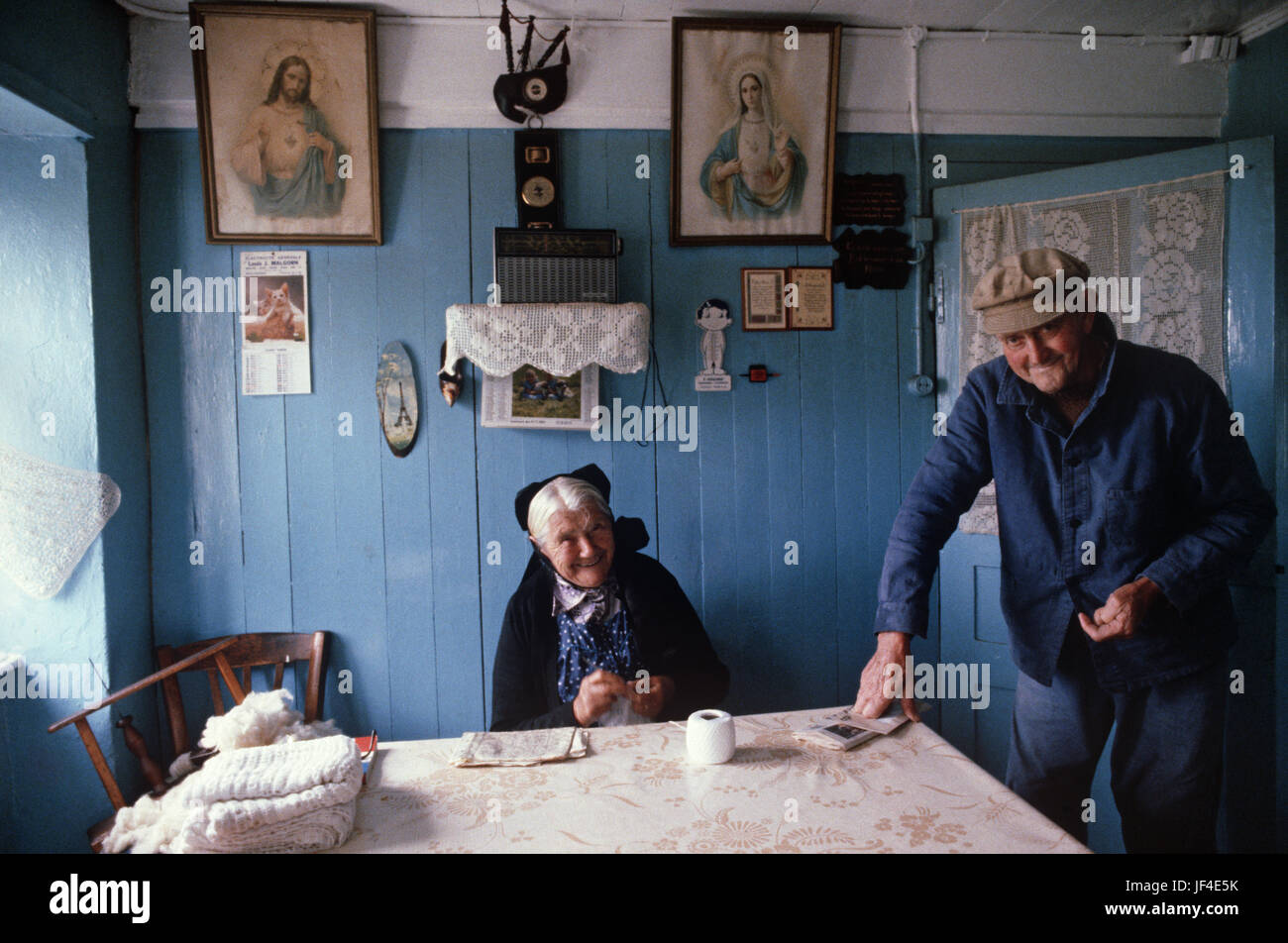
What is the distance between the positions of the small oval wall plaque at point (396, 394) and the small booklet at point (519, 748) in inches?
48.1

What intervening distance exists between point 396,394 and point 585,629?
3.47 ft

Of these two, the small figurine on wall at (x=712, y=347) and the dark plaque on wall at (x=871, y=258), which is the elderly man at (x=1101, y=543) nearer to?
the dark plaque on wall at (x=871, y=258)

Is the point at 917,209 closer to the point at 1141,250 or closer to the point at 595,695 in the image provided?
the point at 1141,250

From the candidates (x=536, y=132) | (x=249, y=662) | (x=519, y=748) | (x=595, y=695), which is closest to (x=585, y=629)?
(x=595, y=695)

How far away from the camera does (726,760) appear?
57.2 inches

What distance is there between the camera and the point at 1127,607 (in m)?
1.85

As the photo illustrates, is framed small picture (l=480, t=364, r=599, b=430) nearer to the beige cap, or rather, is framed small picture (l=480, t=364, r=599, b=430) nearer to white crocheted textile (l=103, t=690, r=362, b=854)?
the beige cap

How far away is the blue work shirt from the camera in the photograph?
186 centimetres

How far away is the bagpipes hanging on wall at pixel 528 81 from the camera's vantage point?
2.41m

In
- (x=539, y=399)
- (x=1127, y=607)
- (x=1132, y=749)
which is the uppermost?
(x=539, y=399)

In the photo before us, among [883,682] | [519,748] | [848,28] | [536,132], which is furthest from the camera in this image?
[848,28]
